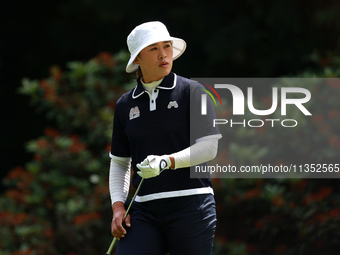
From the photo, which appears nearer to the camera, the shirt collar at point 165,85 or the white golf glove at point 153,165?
the white golf glove at point 153,165

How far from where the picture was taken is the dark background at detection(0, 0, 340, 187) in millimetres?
5578

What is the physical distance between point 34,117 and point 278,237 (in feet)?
14.3

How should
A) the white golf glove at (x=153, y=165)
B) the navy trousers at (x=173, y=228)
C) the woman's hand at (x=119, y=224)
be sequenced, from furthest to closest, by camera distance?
the woman's hand at (x=119, y=224) < the navy trousers at (x=173, y=228) < the white golf glove at (x=153, y=165)

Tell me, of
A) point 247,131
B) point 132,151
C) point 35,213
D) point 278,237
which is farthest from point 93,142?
point 132,151

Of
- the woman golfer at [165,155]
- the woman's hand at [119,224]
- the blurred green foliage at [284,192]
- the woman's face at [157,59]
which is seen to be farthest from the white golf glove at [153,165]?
the blurred green foliage at [284,192]

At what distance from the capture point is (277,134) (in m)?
4.21

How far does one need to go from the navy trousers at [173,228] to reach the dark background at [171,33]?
305 cm

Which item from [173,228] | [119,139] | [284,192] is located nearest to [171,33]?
[284,192]

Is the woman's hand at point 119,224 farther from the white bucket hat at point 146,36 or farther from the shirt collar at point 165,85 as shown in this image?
the white bucket hat at point 146,36

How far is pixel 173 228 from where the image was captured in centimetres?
217

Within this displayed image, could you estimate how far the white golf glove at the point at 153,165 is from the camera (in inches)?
79.9

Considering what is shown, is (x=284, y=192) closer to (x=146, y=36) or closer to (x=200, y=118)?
(x=200, y=118)

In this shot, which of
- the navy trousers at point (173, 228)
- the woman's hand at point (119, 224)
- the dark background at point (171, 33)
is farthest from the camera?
the dark background at point (171, 33)

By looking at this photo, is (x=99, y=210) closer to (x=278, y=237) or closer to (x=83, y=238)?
(x=83, y=238)
